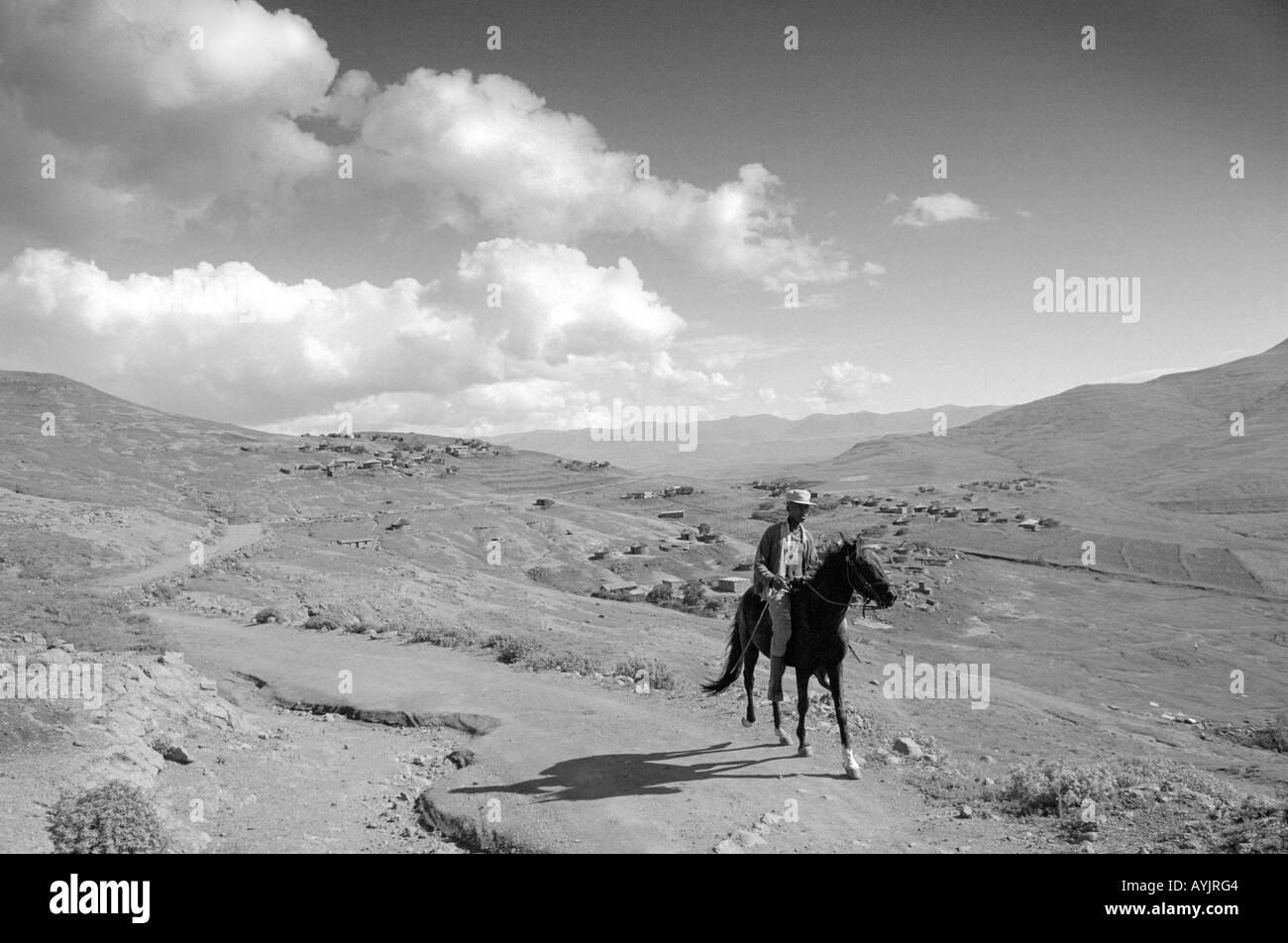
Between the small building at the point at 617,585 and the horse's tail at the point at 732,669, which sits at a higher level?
the horse's tail at the point at 732,669

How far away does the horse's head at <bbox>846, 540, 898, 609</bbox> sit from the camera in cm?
941

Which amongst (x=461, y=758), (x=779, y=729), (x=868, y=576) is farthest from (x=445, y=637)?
(x=868, y=576)

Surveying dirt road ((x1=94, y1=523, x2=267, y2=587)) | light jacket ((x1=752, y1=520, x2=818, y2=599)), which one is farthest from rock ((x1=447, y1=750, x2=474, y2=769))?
dirt road ((x1=94, y1=523, x2=267, y2=587))

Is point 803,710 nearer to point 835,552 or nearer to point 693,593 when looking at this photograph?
→ point 835,552

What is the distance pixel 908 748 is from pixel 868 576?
3210 millimetres

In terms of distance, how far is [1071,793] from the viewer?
8.23 metres

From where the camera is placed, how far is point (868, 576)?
9.48 metres

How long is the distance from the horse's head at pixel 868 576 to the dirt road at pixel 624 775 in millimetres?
2577

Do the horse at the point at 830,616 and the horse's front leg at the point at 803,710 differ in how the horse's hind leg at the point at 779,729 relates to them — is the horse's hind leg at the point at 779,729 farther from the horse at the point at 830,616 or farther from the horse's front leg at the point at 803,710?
the horse's front leg at the point at 803,710

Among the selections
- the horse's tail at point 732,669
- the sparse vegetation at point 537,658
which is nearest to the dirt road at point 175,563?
the sparse vegetation at point 537,658

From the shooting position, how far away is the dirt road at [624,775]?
759cm

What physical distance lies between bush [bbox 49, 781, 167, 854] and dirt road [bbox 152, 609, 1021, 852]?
2.08 m

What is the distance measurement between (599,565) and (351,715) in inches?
1855

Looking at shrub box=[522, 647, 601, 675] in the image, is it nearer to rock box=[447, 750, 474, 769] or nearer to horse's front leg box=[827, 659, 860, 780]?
rock box=[447, 750, 474, 769]
